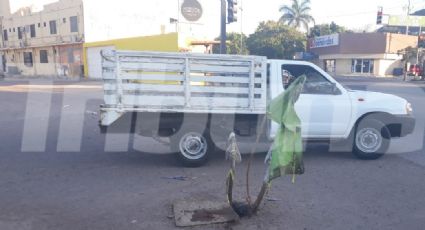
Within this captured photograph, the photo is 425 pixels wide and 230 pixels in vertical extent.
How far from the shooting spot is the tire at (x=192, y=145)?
20.9 ft

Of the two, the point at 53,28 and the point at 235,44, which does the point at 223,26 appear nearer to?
the point at 53,28

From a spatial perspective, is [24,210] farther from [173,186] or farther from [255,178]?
[255,178]

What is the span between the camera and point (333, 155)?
289 inches

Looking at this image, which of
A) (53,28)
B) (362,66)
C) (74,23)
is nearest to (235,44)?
(362,66)

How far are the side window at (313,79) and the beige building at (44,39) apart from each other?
34331mm

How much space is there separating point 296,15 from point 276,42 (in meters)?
13.9

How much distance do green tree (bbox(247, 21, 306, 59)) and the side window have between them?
A: 4549 cm

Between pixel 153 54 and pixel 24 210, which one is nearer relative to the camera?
pixel 24 210

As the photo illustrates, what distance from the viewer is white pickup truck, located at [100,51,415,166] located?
604cm

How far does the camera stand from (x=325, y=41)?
5519 centimetres

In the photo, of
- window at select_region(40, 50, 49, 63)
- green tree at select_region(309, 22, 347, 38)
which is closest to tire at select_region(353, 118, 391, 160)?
window at select_region(40, 50, 49, 63)

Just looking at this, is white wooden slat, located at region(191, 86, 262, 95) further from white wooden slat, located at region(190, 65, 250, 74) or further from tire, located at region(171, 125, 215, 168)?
tire, located at region(171, 125, 215, 168)

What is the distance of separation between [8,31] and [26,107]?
40.2 metres

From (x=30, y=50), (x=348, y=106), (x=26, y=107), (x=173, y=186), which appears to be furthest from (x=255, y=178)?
(x=30, y=50)
